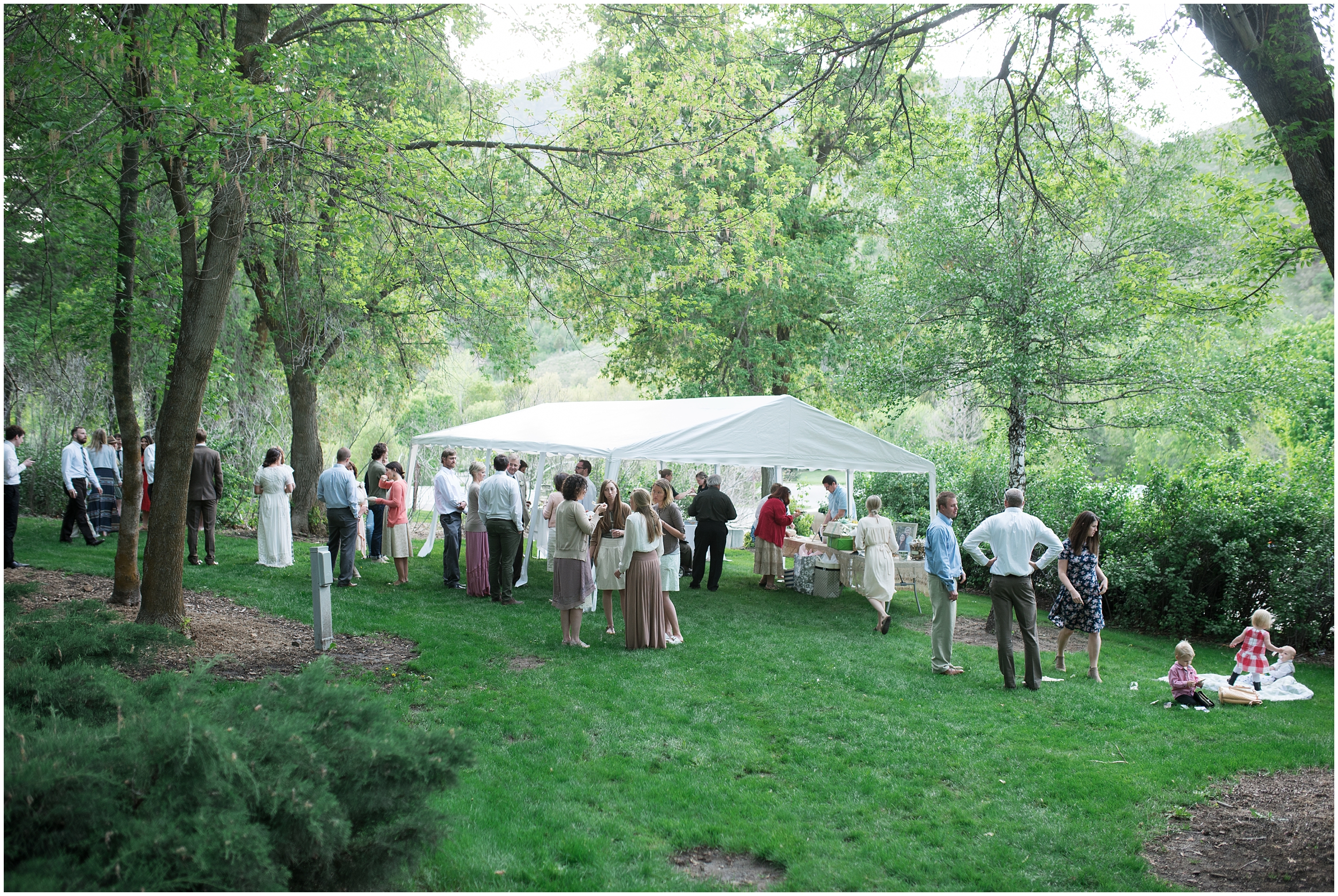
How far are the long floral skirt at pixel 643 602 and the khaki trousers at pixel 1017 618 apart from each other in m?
3.18

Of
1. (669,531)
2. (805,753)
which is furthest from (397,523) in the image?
(805,753)

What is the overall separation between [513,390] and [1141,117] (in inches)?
1895

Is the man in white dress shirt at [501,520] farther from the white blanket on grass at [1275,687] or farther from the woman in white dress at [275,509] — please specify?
the white blanket on grass at [1275,687]

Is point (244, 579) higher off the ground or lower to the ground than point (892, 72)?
lower

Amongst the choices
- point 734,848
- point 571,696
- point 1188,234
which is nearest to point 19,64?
point 571,696

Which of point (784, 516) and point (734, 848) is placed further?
point (784, 516)

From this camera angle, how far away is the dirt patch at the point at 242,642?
713 centimetres

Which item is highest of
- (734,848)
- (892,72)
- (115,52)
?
(892,72)

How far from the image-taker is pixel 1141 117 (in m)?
8.42

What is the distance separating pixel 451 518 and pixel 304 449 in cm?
683

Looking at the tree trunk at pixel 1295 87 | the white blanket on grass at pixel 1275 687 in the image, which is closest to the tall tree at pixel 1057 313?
the white blanket on grass at pixel 1275 687

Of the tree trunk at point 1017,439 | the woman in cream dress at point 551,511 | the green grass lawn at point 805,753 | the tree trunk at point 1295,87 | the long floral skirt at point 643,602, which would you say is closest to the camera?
the tree trunk at point 1295,87

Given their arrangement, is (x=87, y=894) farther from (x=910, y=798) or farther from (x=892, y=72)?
(x=892, y=72)

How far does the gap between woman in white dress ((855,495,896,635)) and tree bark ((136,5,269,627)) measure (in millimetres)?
7112
